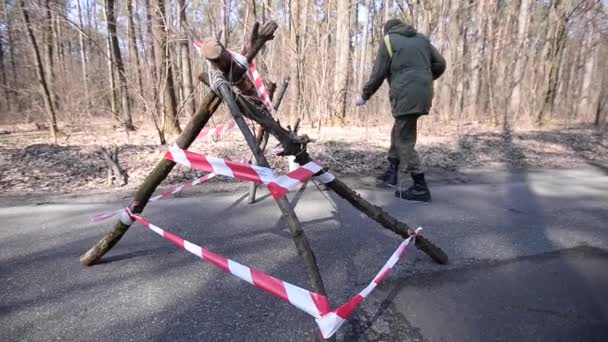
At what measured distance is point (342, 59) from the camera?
11164 millimetres

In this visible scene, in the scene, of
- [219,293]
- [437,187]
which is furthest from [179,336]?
[437,187]

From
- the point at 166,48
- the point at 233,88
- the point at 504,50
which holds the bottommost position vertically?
the point at 233,88

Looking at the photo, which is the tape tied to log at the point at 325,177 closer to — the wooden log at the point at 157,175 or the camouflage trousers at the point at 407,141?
the wooden log at the point at 157,175

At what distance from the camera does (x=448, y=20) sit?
10375 millimetres

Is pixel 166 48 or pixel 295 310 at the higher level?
pixel 166 48

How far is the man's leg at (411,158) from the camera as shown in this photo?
4363 mm

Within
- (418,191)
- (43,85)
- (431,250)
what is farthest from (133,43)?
(431,250)

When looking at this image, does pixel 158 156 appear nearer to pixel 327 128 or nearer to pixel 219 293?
pixel 219 293

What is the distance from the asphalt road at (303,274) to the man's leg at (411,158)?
185 millimetres

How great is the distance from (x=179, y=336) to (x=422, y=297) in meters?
1.54

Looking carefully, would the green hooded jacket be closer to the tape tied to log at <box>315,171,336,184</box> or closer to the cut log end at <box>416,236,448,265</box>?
the cut log end at <box>416,236,448,265</box>

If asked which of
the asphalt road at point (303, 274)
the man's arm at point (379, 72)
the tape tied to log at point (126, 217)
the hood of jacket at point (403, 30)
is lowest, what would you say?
the asphalt road at point (303, 274)

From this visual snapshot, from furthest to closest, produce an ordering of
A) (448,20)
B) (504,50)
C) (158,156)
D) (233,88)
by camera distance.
Result: (504,50) < (448,20) < (158,156) < (233,88)

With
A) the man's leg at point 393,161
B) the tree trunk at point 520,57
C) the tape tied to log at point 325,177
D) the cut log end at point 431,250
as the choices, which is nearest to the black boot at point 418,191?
the man's leg at point 393,161
